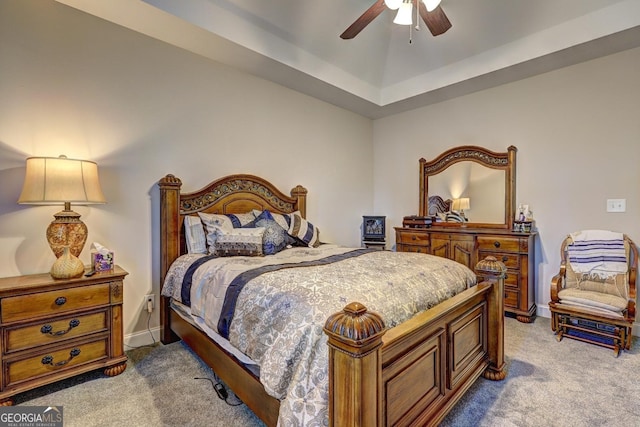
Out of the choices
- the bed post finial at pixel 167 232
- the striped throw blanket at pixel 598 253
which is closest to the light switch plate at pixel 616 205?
the striped throw blanket at pixel 598 253

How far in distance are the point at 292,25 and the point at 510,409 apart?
11.4 ft

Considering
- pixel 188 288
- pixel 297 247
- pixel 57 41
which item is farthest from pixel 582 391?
pixel 57 41

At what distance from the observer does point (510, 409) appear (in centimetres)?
176

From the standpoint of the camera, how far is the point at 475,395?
188 centimetres

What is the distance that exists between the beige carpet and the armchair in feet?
0.76

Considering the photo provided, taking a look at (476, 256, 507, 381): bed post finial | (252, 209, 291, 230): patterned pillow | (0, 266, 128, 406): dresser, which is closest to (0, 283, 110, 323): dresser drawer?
(0, 266, 128, 406): dresser

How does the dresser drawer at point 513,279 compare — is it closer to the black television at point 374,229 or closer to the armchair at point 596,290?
the armchair at point 596,290

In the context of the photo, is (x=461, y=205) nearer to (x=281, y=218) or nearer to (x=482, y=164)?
(x=482, y=164)

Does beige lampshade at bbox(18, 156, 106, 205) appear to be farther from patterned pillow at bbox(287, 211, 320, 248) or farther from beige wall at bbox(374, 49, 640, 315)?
beige wall at bbox(374, 49, 640, 315)

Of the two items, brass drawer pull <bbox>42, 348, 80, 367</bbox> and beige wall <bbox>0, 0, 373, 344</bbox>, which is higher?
beige wall <bbox>0, 0, 373, 344</bbox>

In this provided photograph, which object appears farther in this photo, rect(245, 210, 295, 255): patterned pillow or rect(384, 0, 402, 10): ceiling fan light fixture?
rect(245, 210, 295, 255): patterned pillow

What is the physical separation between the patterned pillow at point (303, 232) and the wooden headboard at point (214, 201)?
14.0 inches

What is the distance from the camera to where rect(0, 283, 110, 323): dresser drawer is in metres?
1.78

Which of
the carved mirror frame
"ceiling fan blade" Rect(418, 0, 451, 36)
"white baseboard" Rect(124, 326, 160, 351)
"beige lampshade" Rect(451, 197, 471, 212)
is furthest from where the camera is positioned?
"beige lampshade" Rect(451, 197, 471, 212)
